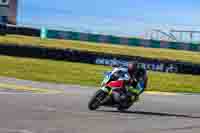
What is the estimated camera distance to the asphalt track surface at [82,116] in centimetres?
1042

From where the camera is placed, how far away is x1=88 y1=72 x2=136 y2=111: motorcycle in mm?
13523

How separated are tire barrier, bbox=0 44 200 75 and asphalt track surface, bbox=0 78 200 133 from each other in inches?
375

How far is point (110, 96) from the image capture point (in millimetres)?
13664

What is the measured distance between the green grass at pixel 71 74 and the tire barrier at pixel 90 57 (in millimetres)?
243

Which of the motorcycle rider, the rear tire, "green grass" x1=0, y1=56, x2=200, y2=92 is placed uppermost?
the motorcycle rider

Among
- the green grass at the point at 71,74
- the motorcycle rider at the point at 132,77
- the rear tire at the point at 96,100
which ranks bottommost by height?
the green grass at the point at 71,74

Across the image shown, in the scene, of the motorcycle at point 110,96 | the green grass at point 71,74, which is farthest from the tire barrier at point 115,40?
the motorcycle at point 110,96

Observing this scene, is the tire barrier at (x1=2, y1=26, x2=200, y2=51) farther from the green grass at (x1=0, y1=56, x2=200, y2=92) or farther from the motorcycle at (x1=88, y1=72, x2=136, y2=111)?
the motorcycle at (x1=88, y1=72, x2=136, y2=111)

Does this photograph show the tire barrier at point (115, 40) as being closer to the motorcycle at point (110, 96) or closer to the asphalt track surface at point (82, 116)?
the asphalt track surface at point (82, 116)

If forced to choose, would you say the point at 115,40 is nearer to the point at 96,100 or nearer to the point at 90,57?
the point at 90,57

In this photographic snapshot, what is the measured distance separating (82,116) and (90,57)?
51.4ft

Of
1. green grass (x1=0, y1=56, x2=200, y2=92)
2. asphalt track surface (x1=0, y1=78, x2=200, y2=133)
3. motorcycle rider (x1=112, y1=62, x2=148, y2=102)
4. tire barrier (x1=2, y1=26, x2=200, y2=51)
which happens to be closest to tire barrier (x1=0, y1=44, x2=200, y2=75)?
green grass (x1=0, y1=56, x2=200, y2=92)

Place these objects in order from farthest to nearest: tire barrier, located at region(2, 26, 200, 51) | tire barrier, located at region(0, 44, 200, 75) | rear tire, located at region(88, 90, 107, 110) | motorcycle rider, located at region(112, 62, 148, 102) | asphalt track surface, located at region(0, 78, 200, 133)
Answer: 1. tire barrier, located at region(2, 26, 200, 51)
2. tire barrier, located at region(0, 44, 200, 75)
3. motorcycle rider, located at region(112, 62, 148, 102)
4. rear tire, located at region(88, 90, 107, 110)
5. asphalt track surface, located at region(0, 78, 200, 133)

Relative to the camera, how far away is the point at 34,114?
1179 cm
